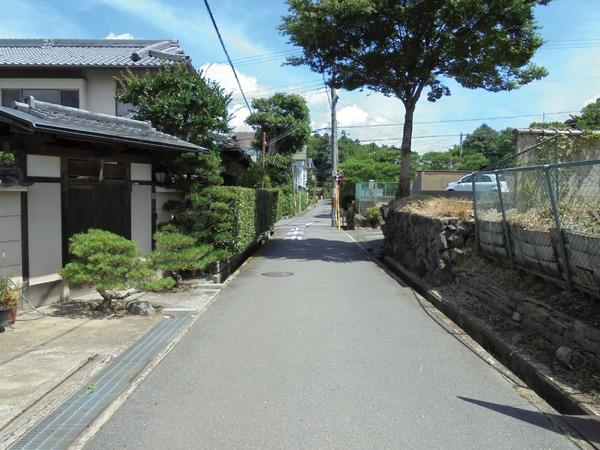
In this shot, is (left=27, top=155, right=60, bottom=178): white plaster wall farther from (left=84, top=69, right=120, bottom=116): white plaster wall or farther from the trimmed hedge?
(left=84, top=69, right=120, bottom=116): white plaster wall

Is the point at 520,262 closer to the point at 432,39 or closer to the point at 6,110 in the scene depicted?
the point at 6,110

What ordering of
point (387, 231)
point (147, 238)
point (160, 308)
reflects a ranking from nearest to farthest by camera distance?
point (160, 308) → point (147, 238) → point (387, 231)

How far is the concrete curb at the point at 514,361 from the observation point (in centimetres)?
445

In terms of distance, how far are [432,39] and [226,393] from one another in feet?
44.1

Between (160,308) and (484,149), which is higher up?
(484,149)

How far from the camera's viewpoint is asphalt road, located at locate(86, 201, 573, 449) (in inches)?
153

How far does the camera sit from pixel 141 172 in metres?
10.5

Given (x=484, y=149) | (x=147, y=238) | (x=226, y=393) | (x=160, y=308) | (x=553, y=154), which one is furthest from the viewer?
(x=484, y=149)

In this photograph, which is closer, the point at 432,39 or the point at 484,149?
the point at 432,39

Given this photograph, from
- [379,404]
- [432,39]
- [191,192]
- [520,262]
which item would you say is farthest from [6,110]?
[432,39]

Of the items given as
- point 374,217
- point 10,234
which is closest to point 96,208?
point 10,234

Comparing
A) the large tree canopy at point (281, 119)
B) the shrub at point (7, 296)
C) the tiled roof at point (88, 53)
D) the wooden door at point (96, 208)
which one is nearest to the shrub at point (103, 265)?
the shrub at point (7, 296)

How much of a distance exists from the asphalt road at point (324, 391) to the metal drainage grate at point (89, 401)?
0.22 meters

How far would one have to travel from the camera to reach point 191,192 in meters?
11.2
